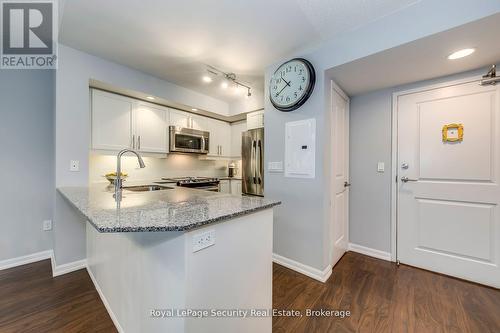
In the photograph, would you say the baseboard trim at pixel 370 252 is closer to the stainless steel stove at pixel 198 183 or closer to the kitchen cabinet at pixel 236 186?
the kitchen cabinet at pixel 236 186

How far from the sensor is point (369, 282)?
208 cm

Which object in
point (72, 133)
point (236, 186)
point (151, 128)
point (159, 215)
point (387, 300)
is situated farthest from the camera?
point (236, 186)

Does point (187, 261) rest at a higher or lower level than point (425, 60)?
lower

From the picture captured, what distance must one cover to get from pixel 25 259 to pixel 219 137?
3.18 metres

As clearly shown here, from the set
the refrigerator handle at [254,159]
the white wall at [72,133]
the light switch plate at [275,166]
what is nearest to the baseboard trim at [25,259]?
the white wall at [72,133]

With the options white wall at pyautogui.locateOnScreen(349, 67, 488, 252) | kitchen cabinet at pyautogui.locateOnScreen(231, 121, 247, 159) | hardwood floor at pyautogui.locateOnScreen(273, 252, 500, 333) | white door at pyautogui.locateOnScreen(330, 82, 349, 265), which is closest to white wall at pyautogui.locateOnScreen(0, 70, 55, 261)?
kitchen cabinet at pyautogui.locateOnScreen(231, 121, 247, 159)

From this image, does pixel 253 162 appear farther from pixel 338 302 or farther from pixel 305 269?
pixel 338 302

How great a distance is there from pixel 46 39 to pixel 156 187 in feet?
6.09

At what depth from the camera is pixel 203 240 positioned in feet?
3.26

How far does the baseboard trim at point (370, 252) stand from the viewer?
8.44 feet

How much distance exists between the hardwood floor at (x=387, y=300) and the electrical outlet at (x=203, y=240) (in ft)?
3.32

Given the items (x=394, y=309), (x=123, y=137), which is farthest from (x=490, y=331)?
(x=123, y=137)

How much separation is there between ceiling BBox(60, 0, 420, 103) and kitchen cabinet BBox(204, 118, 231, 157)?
1.56 metres

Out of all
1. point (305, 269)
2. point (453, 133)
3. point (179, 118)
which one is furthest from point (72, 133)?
point (453, 133)
